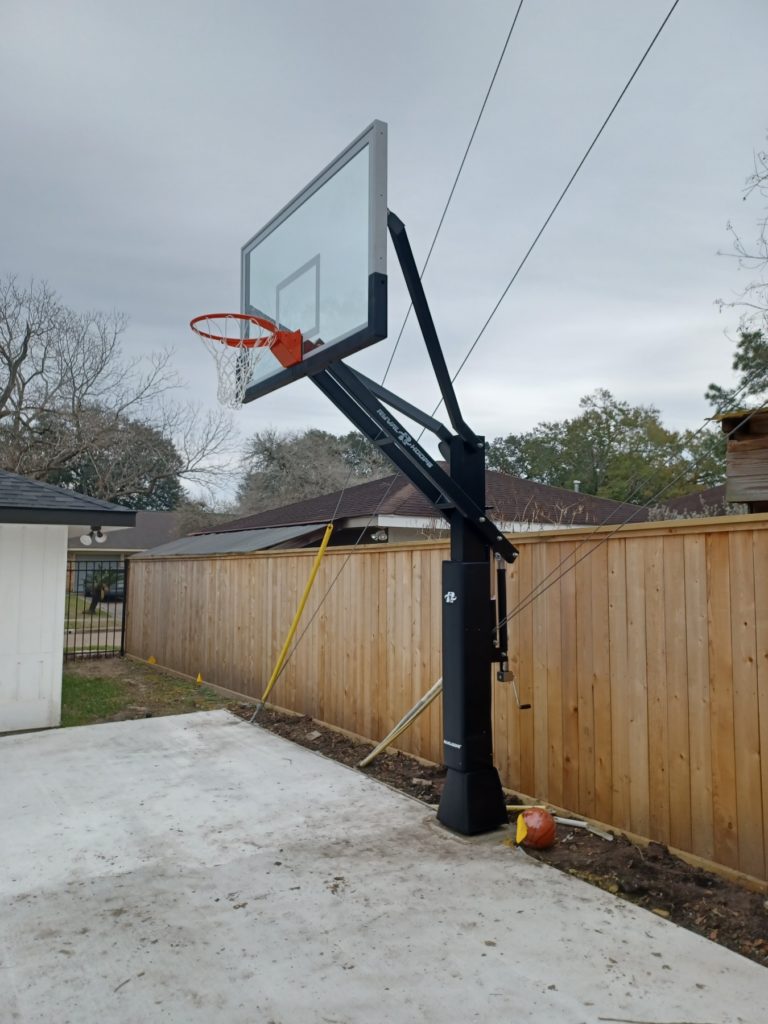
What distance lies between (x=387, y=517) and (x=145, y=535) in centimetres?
2034

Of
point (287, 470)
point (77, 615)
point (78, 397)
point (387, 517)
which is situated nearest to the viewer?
point (387, 517)

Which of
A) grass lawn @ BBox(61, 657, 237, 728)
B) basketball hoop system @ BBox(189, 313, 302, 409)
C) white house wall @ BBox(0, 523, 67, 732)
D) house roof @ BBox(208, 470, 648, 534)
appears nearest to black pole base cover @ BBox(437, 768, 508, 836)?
basketball hoop system @ BBox(189, 313, 302, 409)

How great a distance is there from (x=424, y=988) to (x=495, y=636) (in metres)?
2.08

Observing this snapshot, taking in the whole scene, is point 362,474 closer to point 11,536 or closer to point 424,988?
point 11,536

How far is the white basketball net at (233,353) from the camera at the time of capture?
4.84m

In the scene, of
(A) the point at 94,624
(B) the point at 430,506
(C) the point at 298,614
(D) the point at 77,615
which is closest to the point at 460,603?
(C) the point at 298,614

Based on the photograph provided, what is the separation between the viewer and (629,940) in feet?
9.17

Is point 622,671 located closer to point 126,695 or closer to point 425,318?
point 425,318

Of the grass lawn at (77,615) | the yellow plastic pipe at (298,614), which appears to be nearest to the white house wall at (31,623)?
the yellow plastic pipe at (298,614)

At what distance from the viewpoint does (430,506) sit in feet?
35.1

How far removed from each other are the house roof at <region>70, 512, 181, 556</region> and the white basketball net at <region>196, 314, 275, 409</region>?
2436 cm

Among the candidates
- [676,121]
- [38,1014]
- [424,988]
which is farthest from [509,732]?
[676,121]

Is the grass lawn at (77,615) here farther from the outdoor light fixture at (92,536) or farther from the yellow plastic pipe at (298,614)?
the yellow plastic pipe at (298,614)

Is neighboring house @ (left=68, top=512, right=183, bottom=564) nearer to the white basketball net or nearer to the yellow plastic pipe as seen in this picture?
the yellow plastic pipe
